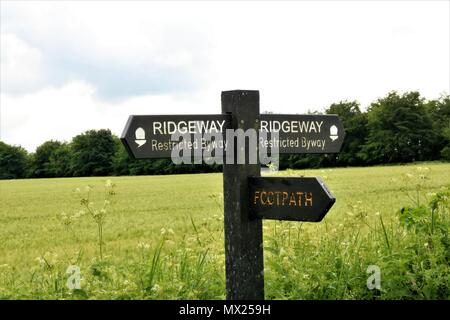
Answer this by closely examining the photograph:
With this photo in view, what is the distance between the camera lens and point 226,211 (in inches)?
144

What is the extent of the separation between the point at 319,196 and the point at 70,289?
6.90 feet

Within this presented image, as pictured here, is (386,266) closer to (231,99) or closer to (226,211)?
(226,211)

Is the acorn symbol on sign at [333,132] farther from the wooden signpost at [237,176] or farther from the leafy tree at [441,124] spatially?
the leafy tree at [441,124]

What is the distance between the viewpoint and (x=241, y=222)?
357 centimetres

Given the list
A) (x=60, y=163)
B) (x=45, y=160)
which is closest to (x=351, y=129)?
(x=60, y=163)

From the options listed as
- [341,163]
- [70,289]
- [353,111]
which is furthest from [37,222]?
[353,111]

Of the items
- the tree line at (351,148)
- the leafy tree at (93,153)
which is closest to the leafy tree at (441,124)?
the tree line at (351,148)

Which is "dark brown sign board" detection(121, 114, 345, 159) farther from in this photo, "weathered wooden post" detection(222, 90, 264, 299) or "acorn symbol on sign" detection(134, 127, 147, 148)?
"weathered wooden post" detection(222, 90, 264, 299)

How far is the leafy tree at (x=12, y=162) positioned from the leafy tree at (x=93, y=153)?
400 inches

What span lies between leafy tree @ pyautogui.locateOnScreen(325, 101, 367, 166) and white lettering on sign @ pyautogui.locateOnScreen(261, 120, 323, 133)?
61.2 meters

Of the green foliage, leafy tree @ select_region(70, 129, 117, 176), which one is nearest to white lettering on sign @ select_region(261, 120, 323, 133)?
leafy tree @ select_region(70, 129, 117, 176)

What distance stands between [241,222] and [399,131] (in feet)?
221

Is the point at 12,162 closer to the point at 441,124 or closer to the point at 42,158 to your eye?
the point at 42,158

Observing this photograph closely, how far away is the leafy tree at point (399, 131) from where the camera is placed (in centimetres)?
6438
